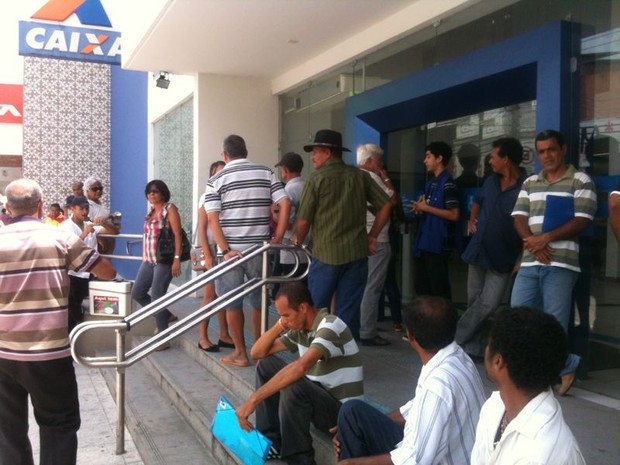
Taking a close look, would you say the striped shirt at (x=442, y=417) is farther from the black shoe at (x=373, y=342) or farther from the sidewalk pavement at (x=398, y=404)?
the black shoe at (x=373, y=342)

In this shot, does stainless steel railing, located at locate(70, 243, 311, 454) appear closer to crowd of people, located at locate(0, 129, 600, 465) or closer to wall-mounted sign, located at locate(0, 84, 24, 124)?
crowd of people, located at locate(0, 129, 600, 465)

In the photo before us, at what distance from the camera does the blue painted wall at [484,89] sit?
407cm

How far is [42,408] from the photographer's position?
3.21 metres

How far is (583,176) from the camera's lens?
12.1 ft

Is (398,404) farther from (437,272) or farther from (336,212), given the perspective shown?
(437,272)

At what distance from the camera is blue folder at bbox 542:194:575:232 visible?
3.69 meters

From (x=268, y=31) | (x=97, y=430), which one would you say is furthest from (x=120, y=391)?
(x=268, y=31)

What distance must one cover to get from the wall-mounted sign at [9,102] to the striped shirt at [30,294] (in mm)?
21905

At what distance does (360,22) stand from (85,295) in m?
4.20

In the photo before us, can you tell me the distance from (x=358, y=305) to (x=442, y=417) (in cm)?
219

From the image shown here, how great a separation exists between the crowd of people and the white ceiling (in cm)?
158

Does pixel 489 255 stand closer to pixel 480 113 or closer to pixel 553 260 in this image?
pixel 553 260

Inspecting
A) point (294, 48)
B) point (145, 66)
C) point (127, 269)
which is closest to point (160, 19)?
point (294, 48)

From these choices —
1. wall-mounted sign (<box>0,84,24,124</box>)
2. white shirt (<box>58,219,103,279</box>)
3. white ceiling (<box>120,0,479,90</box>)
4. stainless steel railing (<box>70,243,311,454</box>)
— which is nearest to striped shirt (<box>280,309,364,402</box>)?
stainless steel railing (<box>70,243,311,454</box>)
